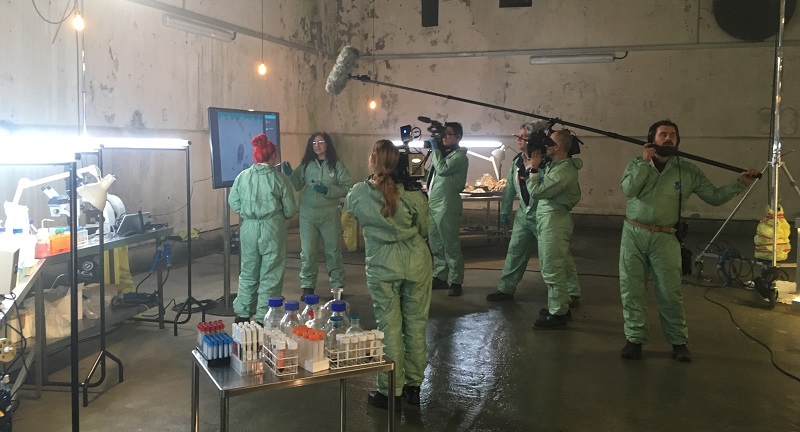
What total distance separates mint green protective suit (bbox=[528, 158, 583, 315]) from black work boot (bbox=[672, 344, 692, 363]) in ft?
2.98

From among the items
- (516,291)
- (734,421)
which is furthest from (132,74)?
(734,421)

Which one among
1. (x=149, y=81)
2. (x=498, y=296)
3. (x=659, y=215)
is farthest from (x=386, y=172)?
(x=149, y=81)

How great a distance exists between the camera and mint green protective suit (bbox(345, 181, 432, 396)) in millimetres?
3117

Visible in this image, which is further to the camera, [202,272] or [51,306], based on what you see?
[202,272]

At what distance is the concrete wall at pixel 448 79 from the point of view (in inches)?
277

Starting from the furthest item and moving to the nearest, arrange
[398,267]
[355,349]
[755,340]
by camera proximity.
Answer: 1. [755,340]
2. [398,267]
3. [355,349]

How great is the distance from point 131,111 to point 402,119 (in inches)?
207

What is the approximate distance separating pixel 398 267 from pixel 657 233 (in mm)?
1788

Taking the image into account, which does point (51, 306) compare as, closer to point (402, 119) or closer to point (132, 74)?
point (132, 74)

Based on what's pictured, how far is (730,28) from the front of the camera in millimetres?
9438

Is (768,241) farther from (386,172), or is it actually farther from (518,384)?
(386,172)

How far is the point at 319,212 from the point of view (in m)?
5.46

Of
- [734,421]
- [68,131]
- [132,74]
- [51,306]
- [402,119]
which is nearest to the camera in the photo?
[734,421]

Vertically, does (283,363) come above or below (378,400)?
above
